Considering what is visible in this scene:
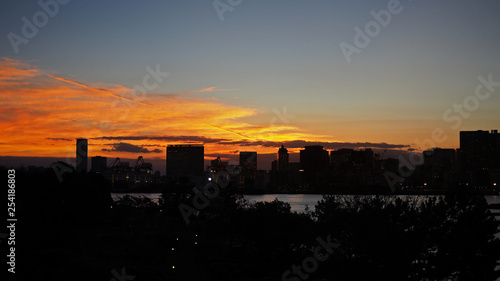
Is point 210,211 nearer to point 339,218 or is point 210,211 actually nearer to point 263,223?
point 263,223

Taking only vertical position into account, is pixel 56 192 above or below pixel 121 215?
above

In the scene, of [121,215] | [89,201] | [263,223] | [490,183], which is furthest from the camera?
[490,183]

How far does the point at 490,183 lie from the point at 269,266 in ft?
544

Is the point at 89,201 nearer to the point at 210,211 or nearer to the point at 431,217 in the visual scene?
the point at 210,211

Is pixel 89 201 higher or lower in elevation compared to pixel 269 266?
higher

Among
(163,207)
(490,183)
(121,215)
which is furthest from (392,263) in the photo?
(490,183)

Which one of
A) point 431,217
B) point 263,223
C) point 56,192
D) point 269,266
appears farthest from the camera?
point 56,192

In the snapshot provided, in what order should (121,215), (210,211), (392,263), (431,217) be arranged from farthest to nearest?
1. (210,211)
2. (121,215)
3. (431,217)
4. (392,263)

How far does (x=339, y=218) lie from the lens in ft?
86.1

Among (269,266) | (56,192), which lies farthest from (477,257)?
(56,192)

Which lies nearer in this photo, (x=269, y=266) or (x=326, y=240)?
(x=326, y=240)

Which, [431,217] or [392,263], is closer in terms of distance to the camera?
[392,263]

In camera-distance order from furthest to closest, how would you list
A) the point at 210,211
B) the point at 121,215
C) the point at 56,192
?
1. the point at 210,211
2. the point at 121,215
3. the point at 56,192

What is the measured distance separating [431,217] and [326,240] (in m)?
5.71
